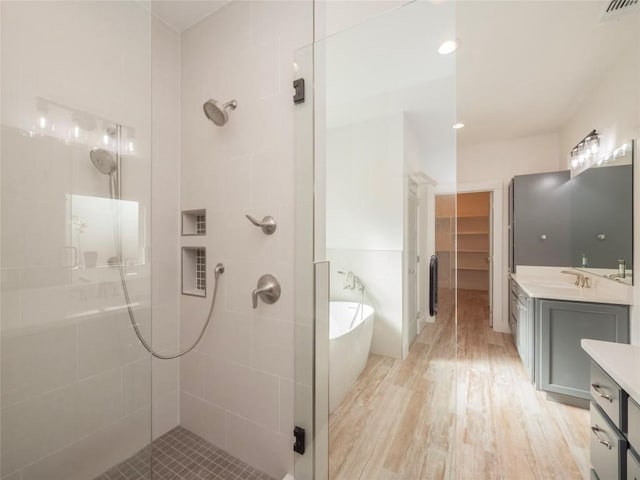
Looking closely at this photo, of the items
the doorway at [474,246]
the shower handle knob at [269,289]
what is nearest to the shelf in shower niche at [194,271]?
the shower handle knob at [269,289]

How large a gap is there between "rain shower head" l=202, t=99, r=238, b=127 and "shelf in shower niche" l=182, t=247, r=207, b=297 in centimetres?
81

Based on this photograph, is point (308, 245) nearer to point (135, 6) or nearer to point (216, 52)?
point (216, 52)

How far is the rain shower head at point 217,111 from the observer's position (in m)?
1.33

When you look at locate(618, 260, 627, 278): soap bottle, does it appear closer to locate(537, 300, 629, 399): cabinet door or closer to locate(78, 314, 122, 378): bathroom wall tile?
locate(537, 300, 629, 399): cabinet door

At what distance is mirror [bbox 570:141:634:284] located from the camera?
51.3 inches

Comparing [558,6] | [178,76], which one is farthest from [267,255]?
[558,6]

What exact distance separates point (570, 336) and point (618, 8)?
204 cm

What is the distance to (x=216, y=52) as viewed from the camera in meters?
1.51

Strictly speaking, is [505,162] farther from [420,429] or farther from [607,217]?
[420,429]

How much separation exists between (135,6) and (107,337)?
177 cm

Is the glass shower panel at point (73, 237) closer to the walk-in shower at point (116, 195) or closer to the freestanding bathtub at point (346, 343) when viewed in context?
the walk-in shower at point (116, 195)

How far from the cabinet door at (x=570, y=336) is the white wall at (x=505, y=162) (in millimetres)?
1752

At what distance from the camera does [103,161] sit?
1.21 meters

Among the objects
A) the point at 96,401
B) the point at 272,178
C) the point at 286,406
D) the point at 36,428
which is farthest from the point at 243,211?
the point at 36,428
